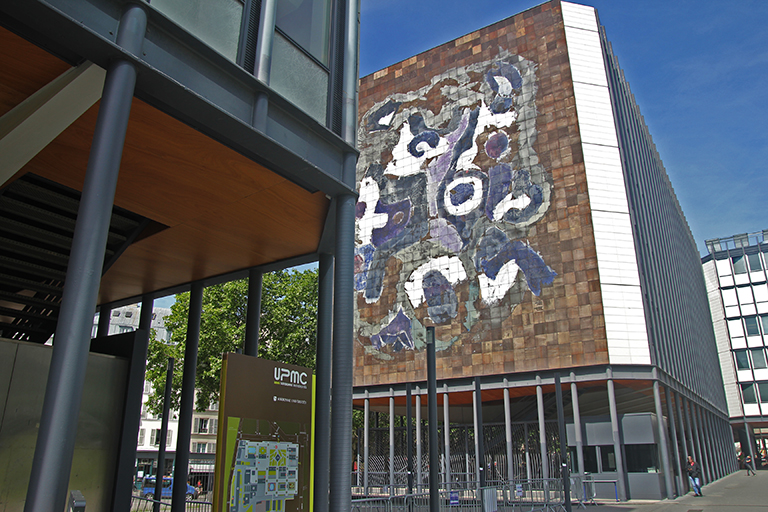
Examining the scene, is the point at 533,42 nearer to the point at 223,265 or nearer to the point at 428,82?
the point at 428,82

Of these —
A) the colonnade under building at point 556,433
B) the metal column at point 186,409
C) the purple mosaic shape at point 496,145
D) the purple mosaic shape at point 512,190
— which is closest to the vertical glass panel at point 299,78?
the metal column at point 186,409

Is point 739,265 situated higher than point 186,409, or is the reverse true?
point 739,265

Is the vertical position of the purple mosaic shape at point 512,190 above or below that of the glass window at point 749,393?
above

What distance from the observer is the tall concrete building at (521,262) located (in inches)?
1166

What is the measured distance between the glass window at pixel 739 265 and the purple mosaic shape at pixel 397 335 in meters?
73.5

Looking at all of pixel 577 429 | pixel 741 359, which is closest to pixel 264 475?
pixel 577 429

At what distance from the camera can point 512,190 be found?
3406 cm

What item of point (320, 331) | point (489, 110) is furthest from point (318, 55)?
point (489, 110)

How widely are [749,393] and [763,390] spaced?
1778mm

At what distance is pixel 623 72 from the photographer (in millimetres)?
42562

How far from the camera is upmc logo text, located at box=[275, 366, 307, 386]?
9450mm

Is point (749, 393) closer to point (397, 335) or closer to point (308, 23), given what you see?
point (397, 335)

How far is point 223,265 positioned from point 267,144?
6148 millimetres

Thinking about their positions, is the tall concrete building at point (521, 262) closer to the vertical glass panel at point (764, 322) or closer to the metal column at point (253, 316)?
the metal column at point (253, 316)
